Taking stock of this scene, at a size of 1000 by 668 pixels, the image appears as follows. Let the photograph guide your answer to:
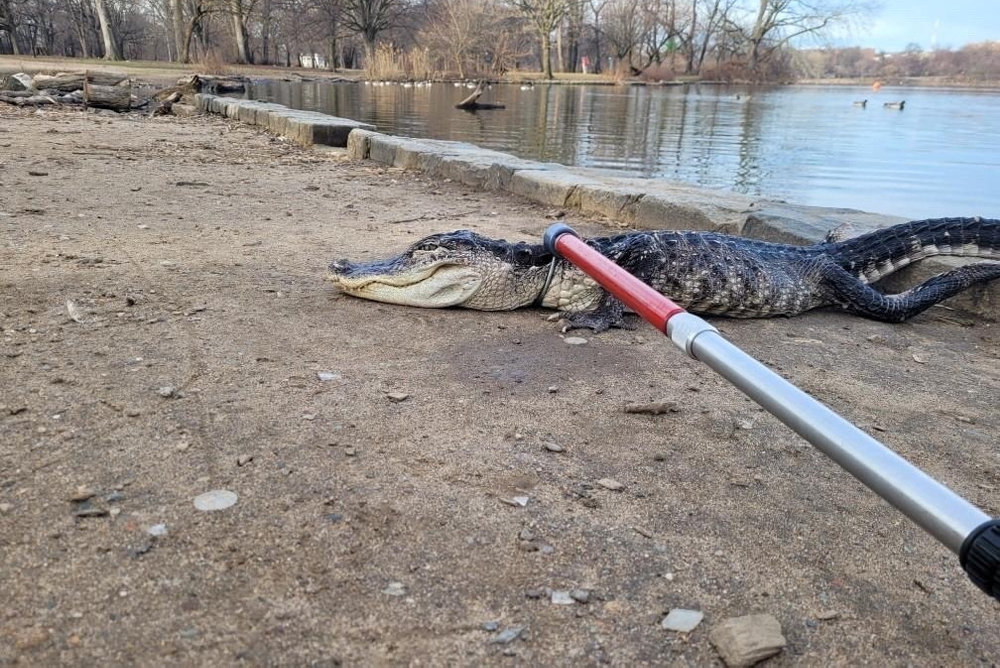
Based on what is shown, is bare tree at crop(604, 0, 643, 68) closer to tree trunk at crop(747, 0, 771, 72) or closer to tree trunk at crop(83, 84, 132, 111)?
tree trunk at crop(747, 0, 771, 72)

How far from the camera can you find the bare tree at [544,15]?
48500 millimetres

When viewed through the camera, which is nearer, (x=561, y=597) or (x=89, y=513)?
(x=561, y=597)

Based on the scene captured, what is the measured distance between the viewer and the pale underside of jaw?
3727 millimetres

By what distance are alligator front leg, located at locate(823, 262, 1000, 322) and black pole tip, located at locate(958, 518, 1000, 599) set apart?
137 inches

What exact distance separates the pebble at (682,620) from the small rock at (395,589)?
626 mm

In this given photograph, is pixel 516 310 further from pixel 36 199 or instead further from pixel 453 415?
pixel 36 199

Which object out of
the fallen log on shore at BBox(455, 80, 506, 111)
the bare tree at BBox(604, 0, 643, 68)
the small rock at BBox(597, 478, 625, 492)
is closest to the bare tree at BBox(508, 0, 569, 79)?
the bare tree at BBox(604, 0, 643, 68)

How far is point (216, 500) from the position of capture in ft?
6.29

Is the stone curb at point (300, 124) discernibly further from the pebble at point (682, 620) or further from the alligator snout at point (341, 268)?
the pebble at point (682, 620)

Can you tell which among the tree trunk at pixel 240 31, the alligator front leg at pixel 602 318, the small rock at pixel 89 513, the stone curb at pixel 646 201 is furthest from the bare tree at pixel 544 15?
the small rock at pixel 89 513

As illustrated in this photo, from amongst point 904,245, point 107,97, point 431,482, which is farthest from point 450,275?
point 107,97

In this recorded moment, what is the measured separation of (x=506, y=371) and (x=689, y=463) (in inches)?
38.6

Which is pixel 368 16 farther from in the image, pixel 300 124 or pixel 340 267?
pixel 340 267

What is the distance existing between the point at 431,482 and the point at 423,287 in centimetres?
182
